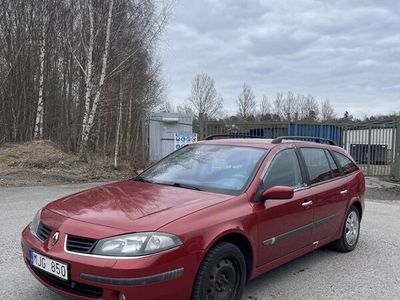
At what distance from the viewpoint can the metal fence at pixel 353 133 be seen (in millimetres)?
17891

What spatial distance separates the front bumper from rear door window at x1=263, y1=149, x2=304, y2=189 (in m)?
1.49

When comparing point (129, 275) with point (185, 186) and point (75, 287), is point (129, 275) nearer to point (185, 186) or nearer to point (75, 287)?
point (75, 287)

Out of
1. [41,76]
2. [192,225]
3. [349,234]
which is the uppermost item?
[41,76]

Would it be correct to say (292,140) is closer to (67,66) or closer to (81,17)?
(81,17)

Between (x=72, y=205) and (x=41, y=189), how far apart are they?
8.24 m

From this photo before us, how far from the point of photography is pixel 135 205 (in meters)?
4.06

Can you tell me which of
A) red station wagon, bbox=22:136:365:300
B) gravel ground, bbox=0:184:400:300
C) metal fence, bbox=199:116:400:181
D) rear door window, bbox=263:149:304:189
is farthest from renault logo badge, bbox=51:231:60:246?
metal fence, bbox=199:116:400:181

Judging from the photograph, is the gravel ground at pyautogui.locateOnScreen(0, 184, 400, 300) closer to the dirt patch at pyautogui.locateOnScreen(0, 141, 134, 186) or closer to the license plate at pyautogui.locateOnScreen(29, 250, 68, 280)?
the license plate at pyautogui.locateOnScreen(29, 250, 68, 280)

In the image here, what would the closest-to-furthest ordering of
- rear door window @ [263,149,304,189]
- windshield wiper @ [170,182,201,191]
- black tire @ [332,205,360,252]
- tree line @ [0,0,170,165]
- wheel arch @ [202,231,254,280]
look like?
wheel arch @ [202,231,254,280] → windshield wiper @ [170,182,201,191] → rear door window @ [263,149,304,189] → black tire @ [332,205,360,252] → tree line @ [0,0,170,165]

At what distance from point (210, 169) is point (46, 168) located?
11.3 m

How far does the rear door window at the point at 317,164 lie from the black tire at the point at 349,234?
78cm

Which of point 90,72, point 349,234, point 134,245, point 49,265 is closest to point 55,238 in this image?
point 49,265

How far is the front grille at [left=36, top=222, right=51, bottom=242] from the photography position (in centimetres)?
388

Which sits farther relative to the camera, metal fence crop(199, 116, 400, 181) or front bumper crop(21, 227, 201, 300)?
metal fence crop(199, 116, 400, 181)
